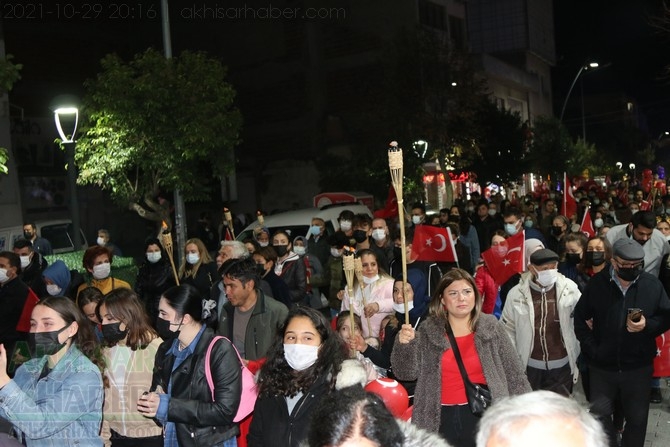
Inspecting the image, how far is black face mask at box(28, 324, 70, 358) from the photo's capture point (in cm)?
438

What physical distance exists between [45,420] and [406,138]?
81.7 ft

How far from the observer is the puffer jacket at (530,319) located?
6156mm

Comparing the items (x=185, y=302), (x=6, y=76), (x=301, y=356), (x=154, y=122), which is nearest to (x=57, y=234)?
(x=154, y=122)

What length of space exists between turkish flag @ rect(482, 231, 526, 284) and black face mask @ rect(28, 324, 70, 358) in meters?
5.04

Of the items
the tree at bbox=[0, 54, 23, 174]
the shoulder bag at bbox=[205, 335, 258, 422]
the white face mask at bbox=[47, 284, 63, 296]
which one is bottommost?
the shoulder bag at bbox=[205, 335, 258, 422]

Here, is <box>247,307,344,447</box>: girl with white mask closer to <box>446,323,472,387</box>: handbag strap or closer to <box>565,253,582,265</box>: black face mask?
<box>446,323,472,387</box>: handbag strap

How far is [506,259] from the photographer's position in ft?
27.3

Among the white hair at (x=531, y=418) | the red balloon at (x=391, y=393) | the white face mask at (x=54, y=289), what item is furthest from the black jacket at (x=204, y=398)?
the white face mask at (x=54, y=289)

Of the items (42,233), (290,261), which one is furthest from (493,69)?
(290,261)

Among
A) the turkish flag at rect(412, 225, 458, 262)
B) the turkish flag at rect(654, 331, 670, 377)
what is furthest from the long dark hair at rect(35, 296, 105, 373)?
the turkish flag at rect(654, 331, 670, 377)

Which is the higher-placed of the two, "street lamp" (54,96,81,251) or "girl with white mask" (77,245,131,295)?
"street lamp" (54,96,81,251)

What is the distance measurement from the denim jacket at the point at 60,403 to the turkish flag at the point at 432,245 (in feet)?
15.8

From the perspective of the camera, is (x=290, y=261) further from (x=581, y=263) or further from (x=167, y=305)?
(x=167, y=305)

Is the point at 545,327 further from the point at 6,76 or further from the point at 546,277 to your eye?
the point at 6,76
